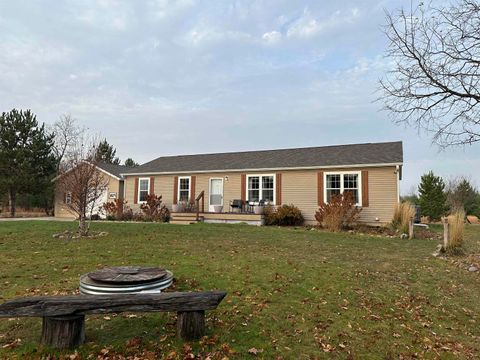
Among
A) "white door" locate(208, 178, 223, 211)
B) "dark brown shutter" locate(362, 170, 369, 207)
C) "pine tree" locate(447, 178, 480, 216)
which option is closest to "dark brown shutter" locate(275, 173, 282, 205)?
"white door" locate(208, 178, 223, 211)

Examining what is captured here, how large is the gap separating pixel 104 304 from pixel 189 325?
95 cm

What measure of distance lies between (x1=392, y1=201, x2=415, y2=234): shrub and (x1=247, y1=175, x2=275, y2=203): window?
6055mm

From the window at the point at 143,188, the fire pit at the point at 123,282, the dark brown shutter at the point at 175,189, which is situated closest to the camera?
the fire pit at the point at 123,282

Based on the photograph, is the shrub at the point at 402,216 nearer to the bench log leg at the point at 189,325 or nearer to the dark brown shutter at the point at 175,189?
the bench log leg at the point at 189,325

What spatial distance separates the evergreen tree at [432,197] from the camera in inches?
867

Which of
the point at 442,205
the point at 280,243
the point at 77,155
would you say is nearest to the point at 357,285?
the point at 280,243

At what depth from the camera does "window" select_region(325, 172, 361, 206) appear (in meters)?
15.6

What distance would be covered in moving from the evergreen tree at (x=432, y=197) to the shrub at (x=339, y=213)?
10.2 m

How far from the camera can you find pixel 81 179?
432 inches

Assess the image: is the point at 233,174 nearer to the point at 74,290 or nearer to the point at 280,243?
the point at 280,243

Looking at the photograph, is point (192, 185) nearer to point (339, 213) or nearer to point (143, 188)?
point (143, 188)

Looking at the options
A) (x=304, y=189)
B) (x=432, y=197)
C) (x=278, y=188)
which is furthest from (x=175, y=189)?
(x=432, y=197)

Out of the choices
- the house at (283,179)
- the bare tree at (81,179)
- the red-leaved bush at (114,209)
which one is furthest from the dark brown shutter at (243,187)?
the bare tree at (81,179)

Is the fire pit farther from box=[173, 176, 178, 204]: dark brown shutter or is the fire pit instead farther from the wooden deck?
box=[173, 176, 178, 204]: dark brown shutter
